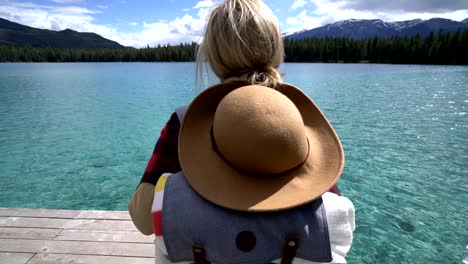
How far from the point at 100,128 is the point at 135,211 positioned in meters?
13.0

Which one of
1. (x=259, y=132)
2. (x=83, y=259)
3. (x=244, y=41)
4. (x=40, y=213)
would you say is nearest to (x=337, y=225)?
(x=259, y=132)

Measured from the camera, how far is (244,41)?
1157 mm

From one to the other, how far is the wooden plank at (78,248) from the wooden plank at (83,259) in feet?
0.18

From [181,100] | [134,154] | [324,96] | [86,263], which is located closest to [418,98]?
[324,96]

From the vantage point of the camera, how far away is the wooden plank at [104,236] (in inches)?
124

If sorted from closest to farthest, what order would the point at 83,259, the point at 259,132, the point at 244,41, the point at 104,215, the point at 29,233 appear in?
the point at 259,132 < the point at 244,41 < the point at 83,259 < the point at 29,233 < the point at 104,215

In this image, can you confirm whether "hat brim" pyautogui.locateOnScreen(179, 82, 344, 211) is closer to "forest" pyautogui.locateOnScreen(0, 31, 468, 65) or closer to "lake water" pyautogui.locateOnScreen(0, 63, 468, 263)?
"lake water" pyautogui.locateOnScreen(0, 63, 468, 263)

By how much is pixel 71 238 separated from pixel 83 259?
17.1 inches

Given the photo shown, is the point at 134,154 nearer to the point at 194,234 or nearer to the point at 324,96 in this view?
the point at 194,234

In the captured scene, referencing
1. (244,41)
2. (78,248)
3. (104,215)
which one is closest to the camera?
(244,41)

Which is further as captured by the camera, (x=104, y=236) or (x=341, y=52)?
(x=341, y=52)

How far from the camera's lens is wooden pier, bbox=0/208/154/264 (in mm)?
2895

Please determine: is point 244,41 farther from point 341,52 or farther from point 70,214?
point 341,52

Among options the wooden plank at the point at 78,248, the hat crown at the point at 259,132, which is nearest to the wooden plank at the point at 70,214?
the wooden plank at the point at 78,248
